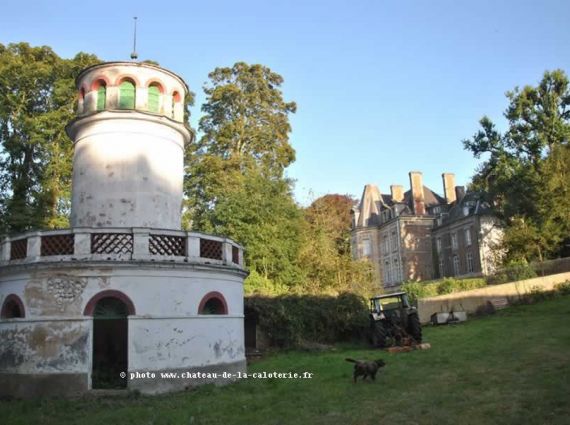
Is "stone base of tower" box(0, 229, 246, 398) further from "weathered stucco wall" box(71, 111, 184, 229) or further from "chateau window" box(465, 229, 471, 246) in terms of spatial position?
"chateau window" box(465, 229, 471, 246)

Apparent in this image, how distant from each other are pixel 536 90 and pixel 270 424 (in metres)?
34.5

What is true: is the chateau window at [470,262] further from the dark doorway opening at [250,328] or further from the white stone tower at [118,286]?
the white stone tower at [118,286]

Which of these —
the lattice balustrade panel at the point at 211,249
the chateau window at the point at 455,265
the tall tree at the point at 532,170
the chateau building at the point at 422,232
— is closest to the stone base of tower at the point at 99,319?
the lattice balustrade panel at the point at 211,249

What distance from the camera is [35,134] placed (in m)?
26.6

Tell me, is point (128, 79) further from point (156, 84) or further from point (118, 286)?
point (118, 286)

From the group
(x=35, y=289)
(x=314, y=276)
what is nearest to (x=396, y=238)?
(x=314, y=276)

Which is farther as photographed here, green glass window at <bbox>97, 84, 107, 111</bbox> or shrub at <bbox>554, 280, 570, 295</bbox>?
shrub at <bbox>554, 280, 570, 295</bbox>

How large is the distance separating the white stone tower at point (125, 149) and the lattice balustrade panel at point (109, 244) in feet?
6.72

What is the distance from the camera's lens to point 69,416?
9.96 m

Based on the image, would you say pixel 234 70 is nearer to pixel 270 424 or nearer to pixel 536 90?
pixel 536 90

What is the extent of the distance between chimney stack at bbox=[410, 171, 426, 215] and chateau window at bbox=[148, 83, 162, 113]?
128ft

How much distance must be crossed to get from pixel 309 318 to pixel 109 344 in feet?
28.0

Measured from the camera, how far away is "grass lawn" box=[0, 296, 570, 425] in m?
8.55

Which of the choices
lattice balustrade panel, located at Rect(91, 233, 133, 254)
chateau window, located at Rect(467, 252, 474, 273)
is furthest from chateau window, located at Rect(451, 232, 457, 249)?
lattice balustrade panel, located at Rect(91, 233, 133, 254)
